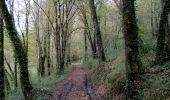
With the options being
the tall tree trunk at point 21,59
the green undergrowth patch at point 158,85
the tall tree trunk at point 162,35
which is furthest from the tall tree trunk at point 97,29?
the green undergrowth patch at point 158,85

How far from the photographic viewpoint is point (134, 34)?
37.9 feet

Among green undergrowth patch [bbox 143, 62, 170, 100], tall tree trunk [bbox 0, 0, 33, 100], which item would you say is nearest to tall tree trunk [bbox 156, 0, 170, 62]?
green undergrowth patch [bbox 143, 62, 170, 100]

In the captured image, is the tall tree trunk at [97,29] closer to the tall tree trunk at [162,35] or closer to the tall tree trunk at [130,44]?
the tall tree trunk at [162,35]

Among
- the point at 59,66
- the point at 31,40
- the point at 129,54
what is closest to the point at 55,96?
the point at 129,54

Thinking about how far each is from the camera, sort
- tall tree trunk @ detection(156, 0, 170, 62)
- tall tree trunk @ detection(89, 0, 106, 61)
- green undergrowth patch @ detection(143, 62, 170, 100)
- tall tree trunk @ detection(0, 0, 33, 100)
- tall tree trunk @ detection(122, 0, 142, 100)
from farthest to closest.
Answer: tall tree trunk @ detection(89, 0, 106, 61) → tall tree trunk @ detection(0, 0, 33, 100) → tall tree trunk @ detection(156, 0, 170, 62) → tall tree trunk @ detection(122, 0, 142, 100) → green undergrowth patch @ detection(143, 62, 170, 100)

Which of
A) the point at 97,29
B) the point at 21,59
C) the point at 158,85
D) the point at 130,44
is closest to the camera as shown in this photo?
the point at 158,85

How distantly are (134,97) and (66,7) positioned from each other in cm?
2357

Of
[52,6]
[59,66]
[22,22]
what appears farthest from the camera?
[22,22]

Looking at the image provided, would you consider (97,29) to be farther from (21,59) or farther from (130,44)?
(130,44)

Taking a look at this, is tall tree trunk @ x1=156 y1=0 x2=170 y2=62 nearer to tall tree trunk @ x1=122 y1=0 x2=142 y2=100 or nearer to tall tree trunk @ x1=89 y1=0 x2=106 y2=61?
tall tree trunk @ x1=122 y1=0 x2=142 y2=100

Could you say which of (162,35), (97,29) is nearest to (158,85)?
(162,35)

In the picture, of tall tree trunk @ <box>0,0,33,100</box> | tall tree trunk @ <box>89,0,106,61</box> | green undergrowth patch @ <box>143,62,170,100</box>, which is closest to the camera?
green undergrowth patch @ <box>143,62,170,100</box>

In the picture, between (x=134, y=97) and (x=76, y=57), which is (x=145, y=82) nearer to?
(x=134, y=97)

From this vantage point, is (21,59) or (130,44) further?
(21,59)
